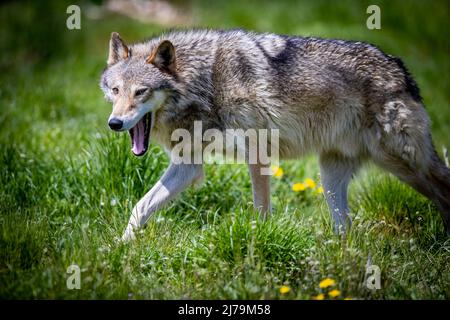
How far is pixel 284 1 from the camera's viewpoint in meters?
14.6

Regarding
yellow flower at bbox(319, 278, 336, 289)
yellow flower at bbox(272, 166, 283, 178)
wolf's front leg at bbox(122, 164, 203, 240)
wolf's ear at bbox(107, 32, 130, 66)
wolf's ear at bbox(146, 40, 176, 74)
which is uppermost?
wolf's ear at bbox(107, 32, 130, 66)

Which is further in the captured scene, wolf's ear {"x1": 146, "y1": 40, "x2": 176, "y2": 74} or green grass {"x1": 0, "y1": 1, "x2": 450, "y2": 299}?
wolf's ear {"x1": 146, "y1": 40, "x2": 176, "y2": 74}

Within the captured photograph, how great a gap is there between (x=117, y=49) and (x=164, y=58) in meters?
0.53

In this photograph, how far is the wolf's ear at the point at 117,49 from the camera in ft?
18.2

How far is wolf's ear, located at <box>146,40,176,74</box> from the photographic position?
5297 mm

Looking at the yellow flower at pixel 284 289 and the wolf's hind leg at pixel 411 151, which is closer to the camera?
the yellow flower at pixel 284 289

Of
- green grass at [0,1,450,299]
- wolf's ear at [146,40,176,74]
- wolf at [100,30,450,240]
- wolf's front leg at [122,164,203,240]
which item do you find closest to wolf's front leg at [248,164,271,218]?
wolf at [100,30,450,240]

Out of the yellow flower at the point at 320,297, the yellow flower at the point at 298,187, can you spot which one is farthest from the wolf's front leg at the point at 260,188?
the yellow flower at the point at 320,297

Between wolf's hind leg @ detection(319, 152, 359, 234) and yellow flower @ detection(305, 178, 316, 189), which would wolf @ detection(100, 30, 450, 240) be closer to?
wolf's hind leg @ detection(319, 152, 359, 234)

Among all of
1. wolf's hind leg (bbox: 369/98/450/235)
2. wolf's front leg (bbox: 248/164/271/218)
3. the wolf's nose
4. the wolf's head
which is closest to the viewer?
the wolf's nose

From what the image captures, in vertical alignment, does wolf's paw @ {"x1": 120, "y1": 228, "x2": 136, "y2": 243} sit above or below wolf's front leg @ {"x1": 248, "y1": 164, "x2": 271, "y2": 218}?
below

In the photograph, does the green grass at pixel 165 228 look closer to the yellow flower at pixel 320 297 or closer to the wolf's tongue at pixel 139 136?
the yellow flower at pixel 320 297

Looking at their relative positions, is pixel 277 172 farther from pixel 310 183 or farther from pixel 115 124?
pixel 115 124

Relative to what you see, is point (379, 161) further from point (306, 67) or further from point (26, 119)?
point (26, 119)
